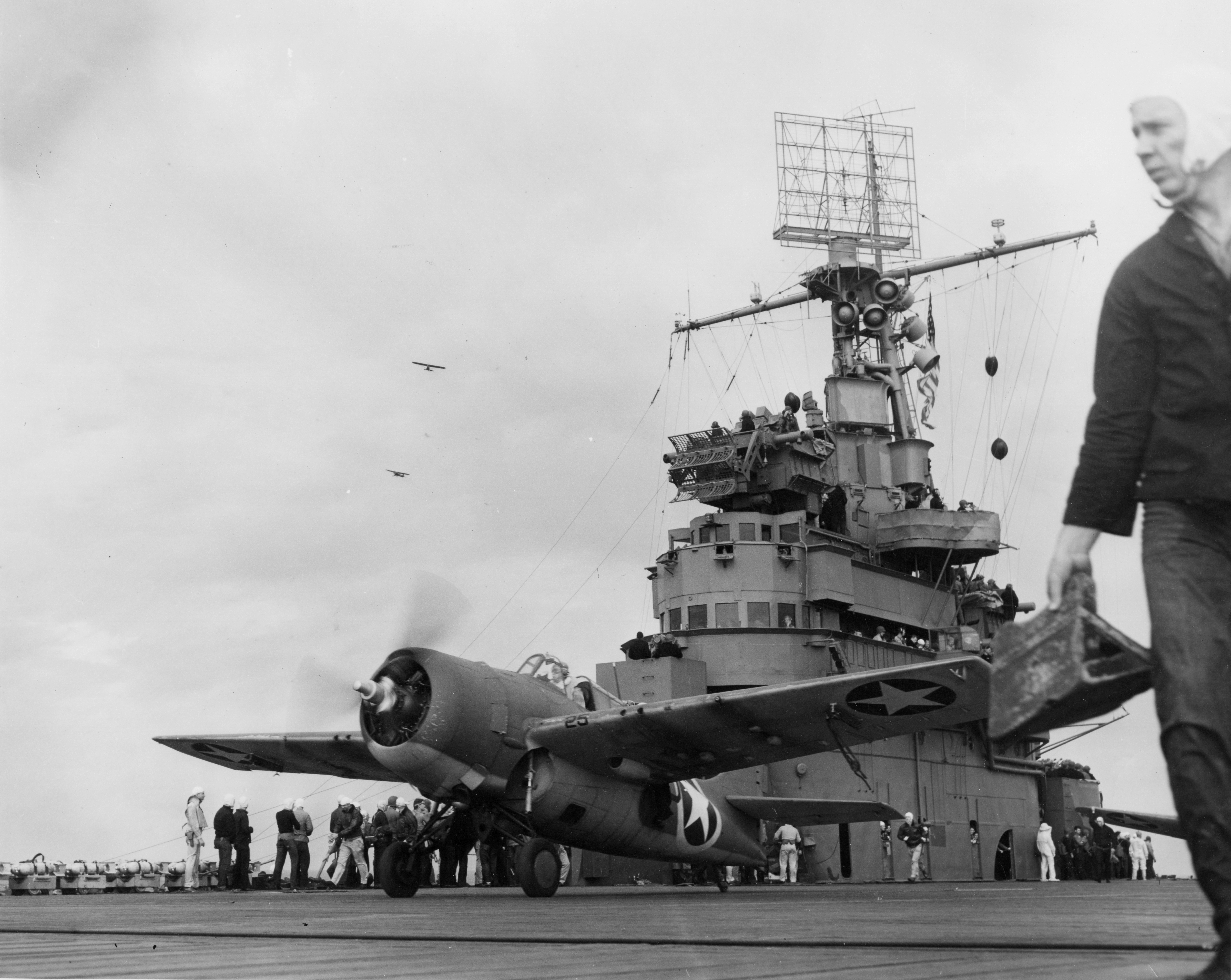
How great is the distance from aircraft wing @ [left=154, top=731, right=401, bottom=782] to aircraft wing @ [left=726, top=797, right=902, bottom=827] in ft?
17.7

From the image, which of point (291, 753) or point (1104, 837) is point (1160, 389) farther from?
point (1104, 837)

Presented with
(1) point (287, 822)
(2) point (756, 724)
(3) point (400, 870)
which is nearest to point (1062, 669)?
(2) point (756, 724)

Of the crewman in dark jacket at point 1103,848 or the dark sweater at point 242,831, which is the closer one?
Answer: the dark sweater at point 242,831

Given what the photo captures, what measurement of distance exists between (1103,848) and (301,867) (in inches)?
807

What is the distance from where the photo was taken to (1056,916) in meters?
8.64

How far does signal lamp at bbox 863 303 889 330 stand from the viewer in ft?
109

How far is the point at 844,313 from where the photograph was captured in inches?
1328

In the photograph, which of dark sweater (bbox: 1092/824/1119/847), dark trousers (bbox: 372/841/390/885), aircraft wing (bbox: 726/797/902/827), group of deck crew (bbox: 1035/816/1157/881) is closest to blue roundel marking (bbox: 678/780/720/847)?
aircraft wing (bbox: 726/797/902/827)

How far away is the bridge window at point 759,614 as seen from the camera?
93.1ft

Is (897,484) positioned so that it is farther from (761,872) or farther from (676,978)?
(676,978)

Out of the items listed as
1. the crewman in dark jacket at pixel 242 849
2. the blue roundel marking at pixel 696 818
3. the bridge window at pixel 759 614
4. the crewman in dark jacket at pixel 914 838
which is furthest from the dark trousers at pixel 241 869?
the crewman in dark jacket at pixel 914 838

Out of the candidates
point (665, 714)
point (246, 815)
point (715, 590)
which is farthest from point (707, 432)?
point (665, 714)

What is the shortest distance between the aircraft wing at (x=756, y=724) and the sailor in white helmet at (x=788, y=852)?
30.1ft

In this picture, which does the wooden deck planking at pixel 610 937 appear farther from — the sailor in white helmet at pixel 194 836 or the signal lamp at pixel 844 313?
the signal lamp at pixel 844 313
